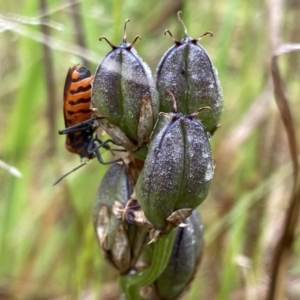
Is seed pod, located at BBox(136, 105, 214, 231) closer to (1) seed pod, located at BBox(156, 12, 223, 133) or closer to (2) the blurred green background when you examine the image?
(1) seed pod, located at BBox(156, 12, 223, 133)

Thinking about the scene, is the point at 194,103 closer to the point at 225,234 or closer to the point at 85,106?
the point at 85,106

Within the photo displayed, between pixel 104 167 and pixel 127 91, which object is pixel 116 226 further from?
pixel 104 167

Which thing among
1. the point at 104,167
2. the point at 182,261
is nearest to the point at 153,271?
the point at 182,261

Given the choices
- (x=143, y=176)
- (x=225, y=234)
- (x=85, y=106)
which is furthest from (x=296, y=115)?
(x=143, y=176)

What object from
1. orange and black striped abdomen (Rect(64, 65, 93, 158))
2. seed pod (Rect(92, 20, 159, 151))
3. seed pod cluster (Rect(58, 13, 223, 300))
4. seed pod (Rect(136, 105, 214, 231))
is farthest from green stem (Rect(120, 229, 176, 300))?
orange and black striped abdomen (Rect(64, 65, 93, 158))

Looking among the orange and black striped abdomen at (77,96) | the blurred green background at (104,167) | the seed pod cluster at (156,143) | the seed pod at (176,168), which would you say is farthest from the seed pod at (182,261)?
the blurred green background at (104,167)
